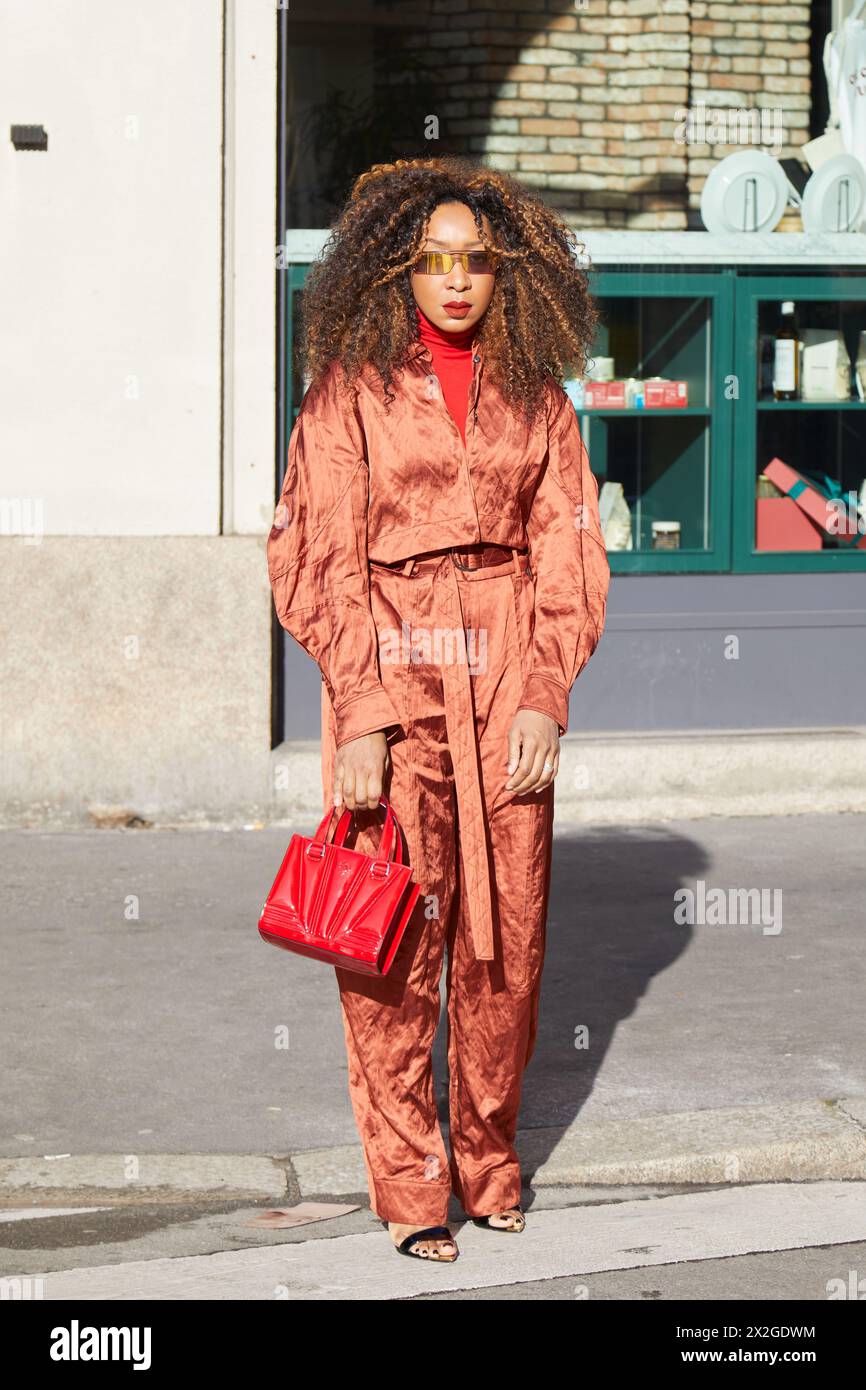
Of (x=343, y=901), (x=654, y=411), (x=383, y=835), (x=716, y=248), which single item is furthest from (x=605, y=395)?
(x=343, y=901)

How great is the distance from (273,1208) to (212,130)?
513 centimetres

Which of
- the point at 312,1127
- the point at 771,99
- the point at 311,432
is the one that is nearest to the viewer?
the point at 311,432

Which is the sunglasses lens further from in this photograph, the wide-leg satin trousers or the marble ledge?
the marble ledge

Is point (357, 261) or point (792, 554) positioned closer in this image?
point (357, 261)

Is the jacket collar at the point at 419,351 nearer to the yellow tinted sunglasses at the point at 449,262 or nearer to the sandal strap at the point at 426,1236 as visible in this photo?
the yellow tinted sunglasses at the point at 449,262

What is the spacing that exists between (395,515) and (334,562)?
0.16 m

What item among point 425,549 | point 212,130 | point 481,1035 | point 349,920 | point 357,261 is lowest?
point 481,1035

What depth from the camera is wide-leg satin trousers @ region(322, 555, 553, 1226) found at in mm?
4051

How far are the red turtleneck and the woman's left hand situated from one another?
633 mm

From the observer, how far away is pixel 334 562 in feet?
13.2

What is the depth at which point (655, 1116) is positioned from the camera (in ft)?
16.2

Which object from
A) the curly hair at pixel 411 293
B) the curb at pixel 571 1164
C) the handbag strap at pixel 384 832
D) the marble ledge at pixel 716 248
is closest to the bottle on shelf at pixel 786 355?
the marble ledge at pixel 716 248
